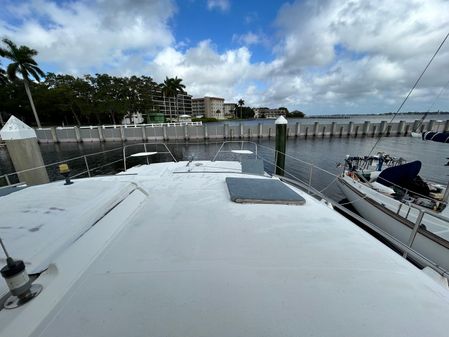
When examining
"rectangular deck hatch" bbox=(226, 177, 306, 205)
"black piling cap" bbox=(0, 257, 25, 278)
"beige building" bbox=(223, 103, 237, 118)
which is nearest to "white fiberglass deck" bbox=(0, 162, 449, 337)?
"black piling cap" bbox=(0, 257, 25, 278)

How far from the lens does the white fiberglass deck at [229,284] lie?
959 mm

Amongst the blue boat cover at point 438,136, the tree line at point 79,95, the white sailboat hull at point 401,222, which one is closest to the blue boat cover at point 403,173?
the white sailboat hull at point 401,222

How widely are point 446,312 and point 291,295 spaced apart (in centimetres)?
86

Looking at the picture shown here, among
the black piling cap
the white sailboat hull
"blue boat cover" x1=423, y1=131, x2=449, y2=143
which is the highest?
"blue boat cover" x1=423, y1=131, x2=449, y2=143

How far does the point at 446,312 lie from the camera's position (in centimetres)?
108

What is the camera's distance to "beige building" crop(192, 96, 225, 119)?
90731mm

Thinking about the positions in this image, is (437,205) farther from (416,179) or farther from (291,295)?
(291,295)

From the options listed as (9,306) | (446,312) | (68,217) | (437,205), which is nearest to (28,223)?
(68,217)

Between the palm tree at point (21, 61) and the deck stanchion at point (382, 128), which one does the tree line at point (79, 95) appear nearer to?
the palm tree at point (21, 61)

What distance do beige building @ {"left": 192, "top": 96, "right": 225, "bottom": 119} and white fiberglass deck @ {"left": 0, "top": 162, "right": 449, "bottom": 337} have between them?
92674 millimetres

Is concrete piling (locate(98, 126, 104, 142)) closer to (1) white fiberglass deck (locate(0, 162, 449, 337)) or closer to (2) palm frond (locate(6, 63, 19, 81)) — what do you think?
(2) palm frond (locate(6, 63, 19, 81))

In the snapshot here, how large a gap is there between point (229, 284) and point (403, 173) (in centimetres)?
687

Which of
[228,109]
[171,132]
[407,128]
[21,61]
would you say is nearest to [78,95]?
[21,61]

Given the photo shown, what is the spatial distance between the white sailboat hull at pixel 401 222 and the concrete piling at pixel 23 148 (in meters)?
7.60
